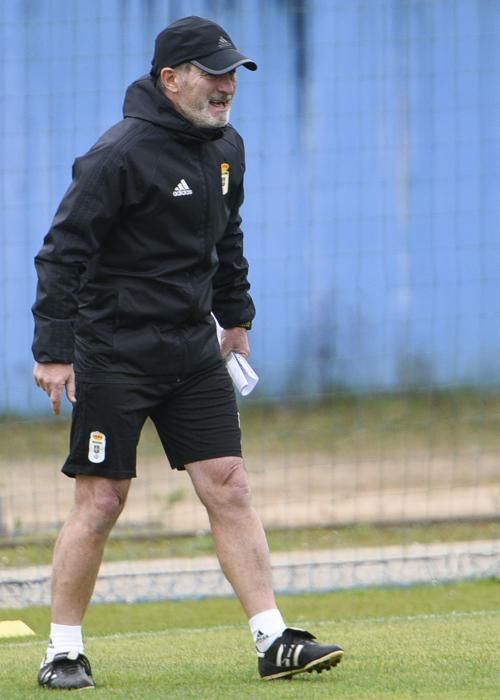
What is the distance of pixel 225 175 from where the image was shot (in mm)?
5383

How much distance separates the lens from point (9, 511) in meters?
9.13

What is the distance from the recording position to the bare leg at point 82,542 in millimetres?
5250

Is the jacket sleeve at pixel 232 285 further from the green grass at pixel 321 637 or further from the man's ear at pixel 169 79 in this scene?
the green grass at pixel 321 637

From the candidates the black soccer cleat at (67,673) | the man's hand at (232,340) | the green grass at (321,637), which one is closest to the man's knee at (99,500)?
the black soccer cleat at (67,673)

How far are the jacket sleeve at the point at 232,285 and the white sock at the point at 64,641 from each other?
1.12 meters

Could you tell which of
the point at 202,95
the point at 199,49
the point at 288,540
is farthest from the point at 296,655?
the point at 288,540

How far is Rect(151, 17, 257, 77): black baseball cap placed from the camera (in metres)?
5.16

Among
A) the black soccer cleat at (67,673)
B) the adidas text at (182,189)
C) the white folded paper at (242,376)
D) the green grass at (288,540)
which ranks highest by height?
the adidas text at (182,189)

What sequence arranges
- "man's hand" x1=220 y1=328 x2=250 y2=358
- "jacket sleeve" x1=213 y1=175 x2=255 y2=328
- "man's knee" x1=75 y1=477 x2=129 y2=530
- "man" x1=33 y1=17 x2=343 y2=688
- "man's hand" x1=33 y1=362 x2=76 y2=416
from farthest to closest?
"man's hand" x1=220 y1=328 x2=250 y2=358, "jacket sleeve" x1=213 y1=175 x2=255 y2=328, "man's knee" x1=75 y1=477 x2=129 y2=530, "man" x1=33 y1=17 x2=343 y2=688, "man's hand" x1=33 y1=362 x2=76 y2=416

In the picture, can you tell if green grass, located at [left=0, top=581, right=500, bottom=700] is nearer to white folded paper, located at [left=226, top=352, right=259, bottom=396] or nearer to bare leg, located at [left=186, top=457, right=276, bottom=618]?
bare leg, located at [left=186, top=457, right=276, bottom=618]

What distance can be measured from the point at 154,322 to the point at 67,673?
1.05 metres

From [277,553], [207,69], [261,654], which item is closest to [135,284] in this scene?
[207,69]

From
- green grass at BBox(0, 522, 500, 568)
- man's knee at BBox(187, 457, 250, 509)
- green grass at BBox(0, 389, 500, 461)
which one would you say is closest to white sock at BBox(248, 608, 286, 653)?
man's knee at BBox(187, 457, 250, 509)

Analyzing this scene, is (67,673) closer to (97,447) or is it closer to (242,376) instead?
(97,447)
